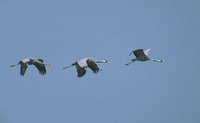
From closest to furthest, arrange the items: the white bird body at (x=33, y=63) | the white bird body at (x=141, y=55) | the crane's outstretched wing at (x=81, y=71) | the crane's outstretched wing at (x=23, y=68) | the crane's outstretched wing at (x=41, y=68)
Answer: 1. the crane's outstretched wing at (x=81, y=71)
2. the crane's outstretched wing at (x=23, y=68)
3. the white bird body at (x=33, y=63)
4. the white bird body at (x=141, y=55)
5. the crane's outstretched wing at (x=41, y=68)

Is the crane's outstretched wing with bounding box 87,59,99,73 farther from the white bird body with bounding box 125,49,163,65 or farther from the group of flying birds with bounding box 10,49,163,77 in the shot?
the white bird body with bounding box 125,49,163,65

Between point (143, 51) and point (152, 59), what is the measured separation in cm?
137

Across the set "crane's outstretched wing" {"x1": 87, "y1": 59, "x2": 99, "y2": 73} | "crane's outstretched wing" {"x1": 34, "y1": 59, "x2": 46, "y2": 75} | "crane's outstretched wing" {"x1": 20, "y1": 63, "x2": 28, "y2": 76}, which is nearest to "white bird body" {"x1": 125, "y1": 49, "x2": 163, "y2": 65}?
"crane's outstretched wing" {"x1": 87, "y1": 59, "x2": 99, "y2": 73}

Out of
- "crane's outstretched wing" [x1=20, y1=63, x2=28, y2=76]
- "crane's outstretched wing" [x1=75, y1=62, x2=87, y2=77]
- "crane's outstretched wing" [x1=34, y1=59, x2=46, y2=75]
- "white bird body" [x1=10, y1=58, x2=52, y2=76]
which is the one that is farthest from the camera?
"crane's outstretched wing" [x1=34, y1=59, x2=46, y2=75]

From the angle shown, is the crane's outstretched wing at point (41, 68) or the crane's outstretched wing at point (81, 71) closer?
the crane's outstretched wing at point (81, 71)

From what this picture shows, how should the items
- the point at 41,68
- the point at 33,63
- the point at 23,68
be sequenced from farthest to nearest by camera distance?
the point at 41,68
the point at 33,63
the point at 23,68

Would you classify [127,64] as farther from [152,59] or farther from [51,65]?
[51,65]

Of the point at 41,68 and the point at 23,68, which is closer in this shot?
the point at 23,68

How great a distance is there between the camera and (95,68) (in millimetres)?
62188

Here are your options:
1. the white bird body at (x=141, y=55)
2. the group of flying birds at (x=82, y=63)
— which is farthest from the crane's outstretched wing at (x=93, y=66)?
the white bird body at (x=141, y=55)

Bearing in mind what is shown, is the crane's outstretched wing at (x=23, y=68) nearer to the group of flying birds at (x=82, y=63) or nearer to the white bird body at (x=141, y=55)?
the group of flying birds at (x=82, y=63)

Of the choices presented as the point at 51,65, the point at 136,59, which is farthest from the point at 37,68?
the point at 136,59

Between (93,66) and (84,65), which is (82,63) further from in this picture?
(93,66)

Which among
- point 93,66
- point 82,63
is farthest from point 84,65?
point 93,66
